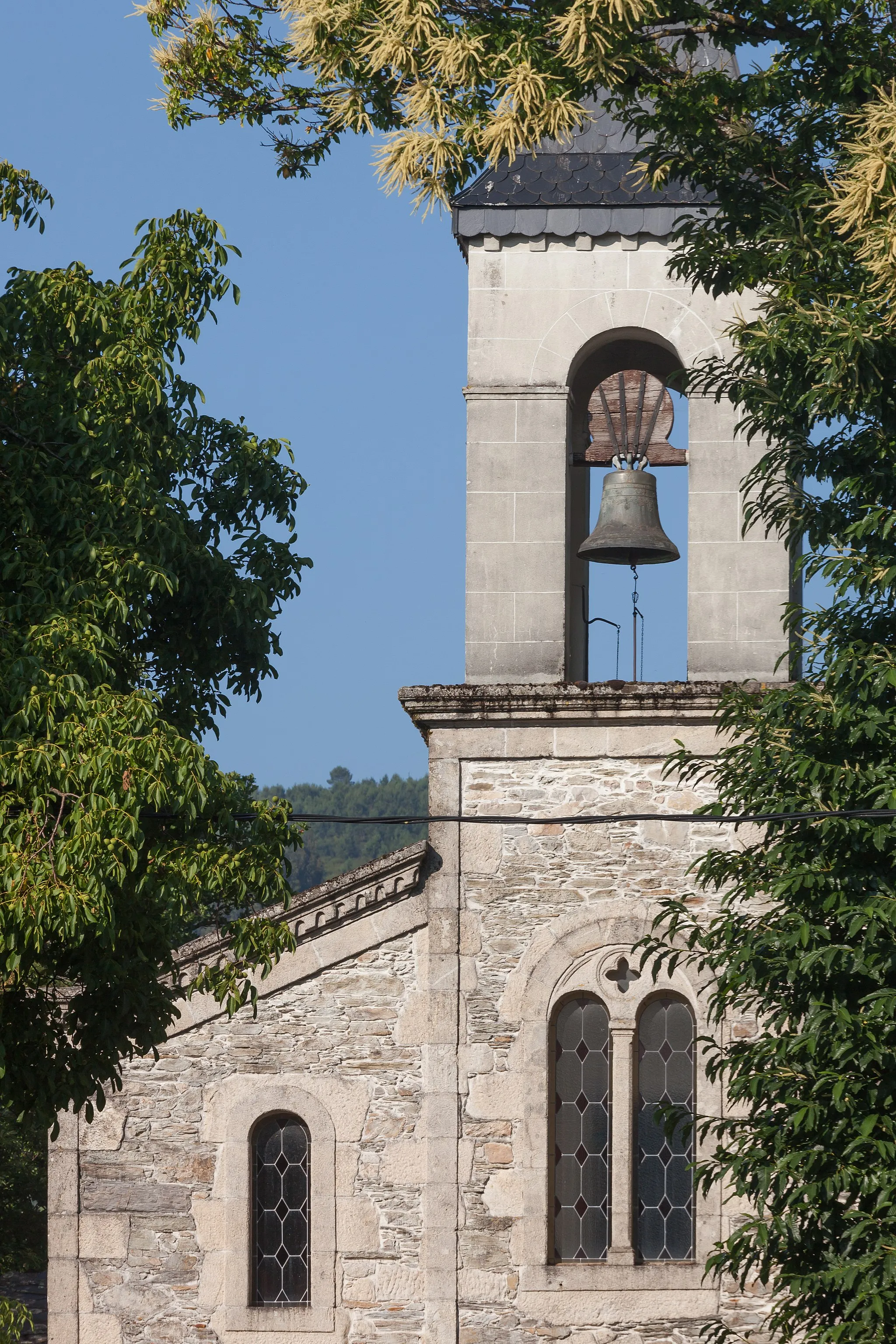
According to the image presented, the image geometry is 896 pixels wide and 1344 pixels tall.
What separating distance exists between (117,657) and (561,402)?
537cm

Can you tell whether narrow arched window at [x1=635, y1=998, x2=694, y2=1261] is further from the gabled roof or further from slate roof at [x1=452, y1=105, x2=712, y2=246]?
slate roof at [x1=452, y1=105, x2=712, y2=246]

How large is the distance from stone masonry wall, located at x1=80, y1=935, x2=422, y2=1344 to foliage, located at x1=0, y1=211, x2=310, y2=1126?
2.90 m

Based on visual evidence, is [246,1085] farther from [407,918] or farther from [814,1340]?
[814,1340]

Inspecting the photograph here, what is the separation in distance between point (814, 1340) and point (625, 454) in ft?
25.8

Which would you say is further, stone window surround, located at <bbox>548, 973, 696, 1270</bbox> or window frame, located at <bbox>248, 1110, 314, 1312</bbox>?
window frame, located at <bbox>248, 1110, 314, 1312</bbox>

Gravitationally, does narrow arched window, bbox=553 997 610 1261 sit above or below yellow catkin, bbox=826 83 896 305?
below

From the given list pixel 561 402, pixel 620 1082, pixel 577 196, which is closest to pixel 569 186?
pixel 577 196

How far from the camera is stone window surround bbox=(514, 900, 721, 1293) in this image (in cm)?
1480

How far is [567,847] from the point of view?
1522cm

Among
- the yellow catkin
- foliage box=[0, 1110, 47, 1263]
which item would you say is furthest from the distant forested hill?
the yellow catkin

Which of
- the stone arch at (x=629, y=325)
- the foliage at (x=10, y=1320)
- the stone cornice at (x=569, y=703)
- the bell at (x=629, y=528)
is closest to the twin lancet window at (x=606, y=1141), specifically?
the stone cornice at (x=569, y=703)

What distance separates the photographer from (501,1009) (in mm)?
15125

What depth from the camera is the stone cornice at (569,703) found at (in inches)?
592

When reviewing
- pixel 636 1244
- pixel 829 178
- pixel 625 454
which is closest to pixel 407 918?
pixel 636 1244
